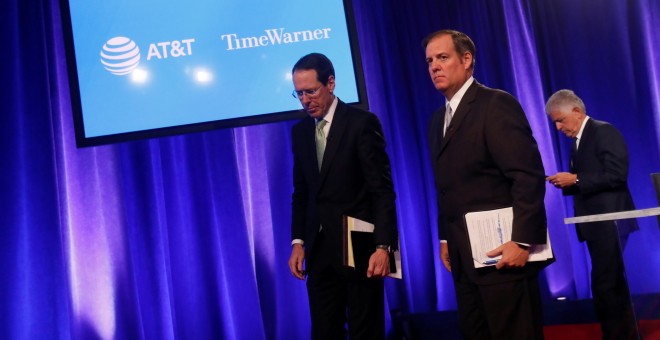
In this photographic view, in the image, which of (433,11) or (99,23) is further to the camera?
(433,11)

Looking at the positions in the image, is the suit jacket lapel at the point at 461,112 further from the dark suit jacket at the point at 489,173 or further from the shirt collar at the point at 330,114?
the shirt collar at the point at 330,114

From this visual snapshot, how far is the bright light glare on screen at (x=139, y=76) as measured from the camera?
3.85m

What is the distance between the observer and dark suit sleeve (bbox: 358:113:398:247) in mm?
2492

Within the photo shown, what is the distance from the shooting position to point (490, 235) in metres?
2.13

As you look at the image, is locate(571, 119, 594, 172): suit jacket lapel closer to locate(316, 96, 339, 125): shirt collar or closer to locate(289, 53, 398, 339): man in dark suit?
locate(289, 53, 398, 339): man in dark suit

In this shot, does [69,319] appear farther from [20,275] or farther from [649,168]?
[649,168]

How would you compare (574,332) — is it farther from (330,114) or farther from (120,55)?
(120,55)

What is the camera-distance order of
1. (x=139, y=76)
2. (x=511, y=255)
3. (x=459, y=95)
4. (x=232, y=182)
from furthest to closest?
Answer: (x=232, y=182)
(x=139, y=76)
(x=459, y=95)
(x=511, y=255)

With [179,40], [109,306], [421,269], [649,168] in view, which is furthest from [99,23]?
[649,168]

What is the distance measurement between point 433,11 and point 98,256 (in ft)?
9.36

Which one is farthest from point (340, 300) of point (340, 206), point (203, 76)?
point (203, 76)

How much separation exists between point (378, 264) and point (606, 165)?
175cm

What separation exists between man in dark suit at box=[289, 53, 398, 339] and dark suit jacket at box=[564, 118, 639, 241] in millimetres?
1466

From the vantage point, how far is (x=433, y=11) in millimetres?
5090
